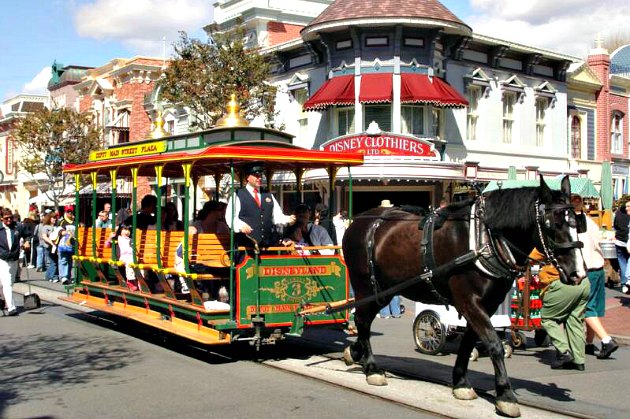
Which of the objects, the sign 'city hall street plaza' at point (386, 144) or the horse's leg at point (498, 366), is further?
the sign 'city hall street plaza' at point (386, 144)

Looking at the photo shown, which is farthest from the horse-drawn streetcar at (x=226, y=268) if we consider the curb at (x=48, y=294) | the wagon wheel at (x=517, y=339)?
the curb at (x=48, y=294)

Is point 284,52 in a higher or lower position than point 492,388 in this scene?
higher

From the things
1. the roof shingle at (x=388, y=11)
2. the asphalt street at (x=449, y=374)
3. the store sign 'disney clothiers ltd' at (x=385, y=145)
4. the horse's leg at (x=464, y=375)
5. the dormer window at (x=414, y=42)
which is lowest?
the asphalt street at (x=449, y=374)

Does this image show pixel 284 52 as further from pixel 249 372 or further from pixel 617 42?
pixel 617 42

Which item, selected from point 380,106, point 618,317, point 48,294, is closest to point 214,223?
point 618,317

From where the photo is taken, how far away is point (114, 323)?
44.1ft

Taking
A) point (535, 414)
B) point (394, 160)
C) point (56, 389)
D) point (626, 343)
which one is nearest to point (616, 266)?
point (394, 160)

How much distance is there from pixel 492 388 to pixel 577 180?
14.0 m

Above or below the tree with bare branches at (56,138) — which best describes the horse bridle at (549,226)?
below

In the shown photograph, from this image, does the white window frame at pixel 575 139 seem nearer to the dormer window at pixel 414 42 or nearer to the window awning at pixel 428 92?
the window awning at pixel 428 92

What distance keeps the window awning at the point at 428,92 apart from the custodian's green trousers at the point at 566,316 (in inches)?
565

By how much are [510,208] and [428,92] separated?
16.5 meters

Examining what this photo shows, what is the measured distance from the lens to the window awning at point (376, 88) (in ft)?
77.0

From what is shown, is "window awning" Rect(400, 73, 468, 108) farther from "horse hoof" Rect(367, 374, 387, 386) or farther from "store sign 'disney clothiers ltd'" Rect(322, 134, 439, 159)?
"horse hoof" Rect(367, 374, 387, 386)
